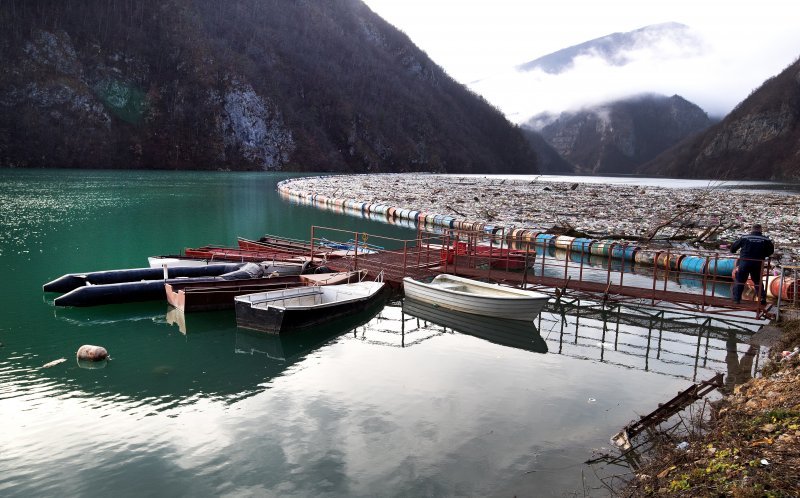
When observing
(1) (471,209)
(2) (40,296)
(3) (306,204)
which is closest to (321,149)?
(3) (306,204)

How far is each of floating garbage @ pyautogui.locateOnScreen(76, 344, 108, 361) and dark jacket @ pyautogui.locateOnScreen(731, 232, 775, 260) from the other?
16728 mm

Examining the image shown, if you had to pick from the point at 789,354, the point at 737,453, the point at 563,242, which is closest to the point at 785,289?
the point at 789,354

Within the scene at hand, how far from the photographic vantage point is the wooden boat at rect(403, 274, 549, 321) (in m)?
16.2

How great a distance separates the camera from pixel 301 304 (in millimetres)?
16812

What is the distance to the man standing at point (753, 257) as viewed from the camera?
51.6 feet

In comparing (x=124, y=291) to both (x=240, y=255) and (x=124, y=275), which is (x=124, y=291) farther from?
(x=240, y=255)

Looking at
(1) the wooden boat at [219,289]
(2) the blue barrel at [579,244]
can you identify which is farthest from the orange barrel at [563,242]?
(1) the wooden boat at [219,289]

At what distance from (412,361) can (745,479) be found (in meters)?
8.24

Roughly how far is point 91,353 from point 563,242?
2387 centimetres

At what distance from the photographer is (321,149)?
156 m

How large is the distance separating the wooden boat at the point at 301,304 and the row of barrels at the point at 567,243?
21.0ft

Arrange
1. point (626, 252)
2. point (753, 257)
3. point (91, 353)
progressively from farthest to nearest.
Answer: point (626, 252), point (753, 257), point (91, 353)

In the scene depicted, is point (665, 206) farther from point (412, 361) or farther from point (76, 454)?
point (76, 454)

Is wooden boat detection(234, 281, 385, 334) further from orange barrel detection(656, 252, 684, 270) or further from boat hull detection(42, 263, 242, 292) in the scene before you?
orange barrel detection(656, 252, 684, 270)
